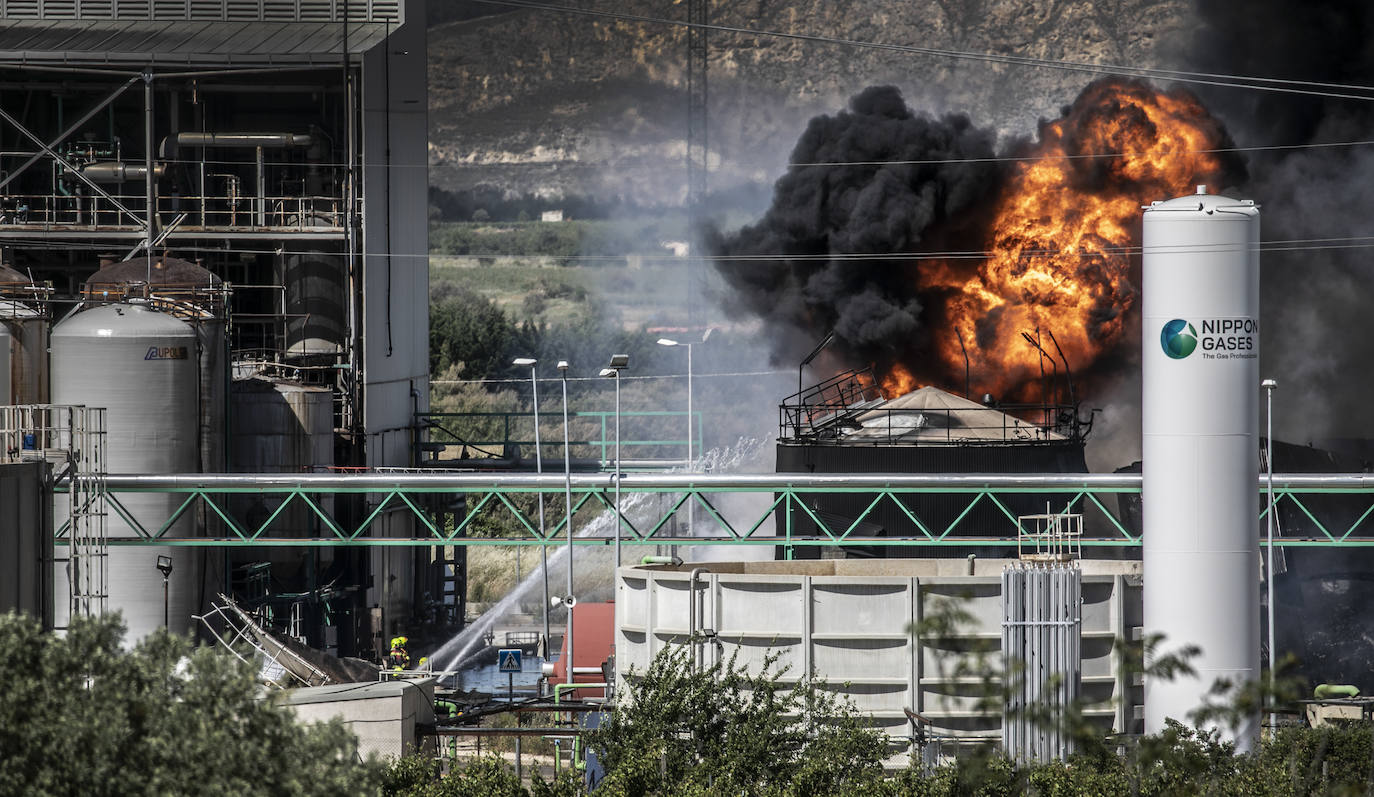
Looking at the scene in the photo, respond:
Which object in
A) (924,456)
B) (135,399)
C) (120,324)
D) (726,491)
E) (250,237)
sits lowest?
(726,491)

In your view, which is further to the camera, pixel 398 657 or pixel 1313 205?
pixel 1313 205

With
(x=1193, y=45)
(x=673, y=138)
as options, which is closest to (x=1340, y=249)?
(x=1193, y=45)

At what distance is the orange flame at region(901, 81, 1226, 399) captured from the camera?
192ft

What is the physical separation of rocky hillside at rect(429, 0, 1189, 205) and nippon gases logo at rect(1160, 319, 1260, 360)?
262 ft

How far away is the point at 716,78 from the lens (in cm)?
11438

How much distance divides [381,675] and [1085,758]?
14897 millimetres

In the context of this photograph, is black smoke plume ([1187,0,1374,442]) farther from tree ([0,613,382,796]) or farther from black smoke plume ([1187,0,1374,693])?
tree ([0,613,382,796])

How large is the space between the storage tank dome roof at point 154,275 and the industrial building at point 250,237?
0.32ft

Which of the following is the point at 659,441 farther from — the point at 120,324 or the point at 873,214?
the point at 120,324

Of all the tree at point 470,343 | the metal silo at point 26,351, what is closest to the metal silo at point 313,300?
the metal silo at point 26,351

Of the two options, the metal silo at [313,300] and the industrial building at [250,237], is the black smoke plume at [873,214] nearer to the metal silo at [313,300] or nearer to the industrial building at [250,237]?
the industrial building at [250,237]

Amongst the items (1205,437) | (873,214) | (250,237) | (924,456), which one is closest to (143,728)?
(1205,437)

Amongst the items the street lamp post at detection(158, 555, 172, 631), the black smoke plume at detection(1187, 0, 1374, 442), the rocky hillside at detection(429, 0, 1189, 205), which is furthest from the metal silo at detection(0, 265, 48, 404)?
the rocky hillside at detection(429, 0, 1189, 205)

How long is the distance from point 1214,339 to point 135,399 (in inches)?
965
